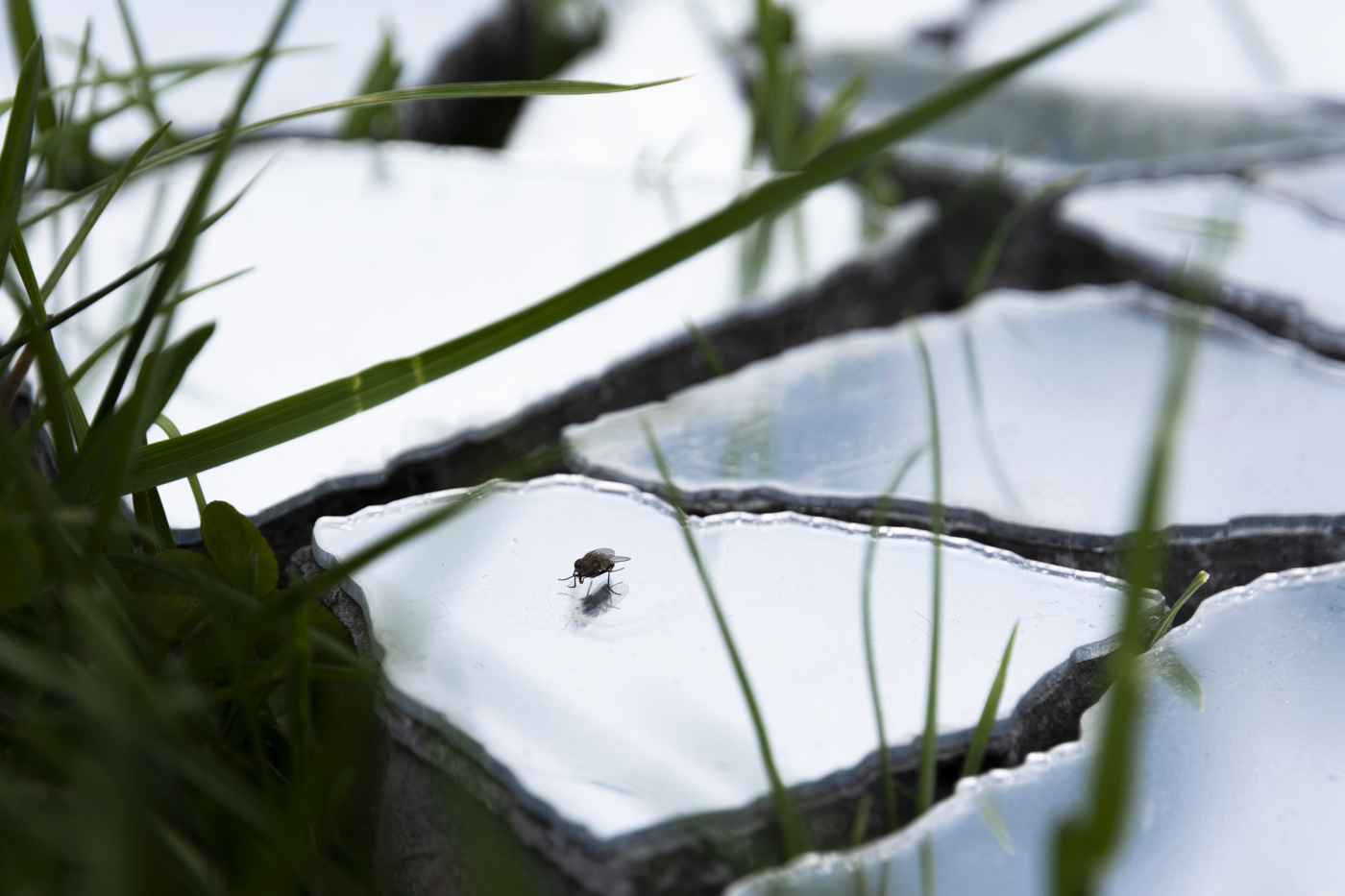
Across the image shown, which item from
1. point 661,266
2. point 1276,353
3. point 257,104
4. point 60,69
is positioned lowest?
point 1276,353

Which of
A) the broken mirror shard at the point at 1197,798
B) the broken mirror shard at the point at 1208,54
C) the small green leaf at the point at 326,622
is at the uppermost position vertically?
the broken mirror shard at the point at 1208,54

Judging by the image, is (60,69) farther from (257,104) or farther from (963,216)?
(963,216)

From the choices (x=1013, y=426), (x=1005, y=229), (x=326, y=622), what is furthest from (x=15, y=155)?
(x=1005, y=229)

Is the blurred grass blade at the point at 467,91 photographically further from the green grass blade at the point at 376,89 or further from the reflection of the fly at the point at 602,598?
the green grass blade at the point at 376,89

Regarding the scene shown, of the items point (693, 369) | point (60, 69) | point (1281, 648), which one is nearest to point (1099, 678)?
point (1281, 648)

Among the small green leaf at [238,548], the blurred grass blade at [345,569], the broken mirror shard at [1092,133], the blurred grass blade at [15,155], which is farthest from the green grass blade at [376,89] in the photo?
the blurred grass blade at [345,569]

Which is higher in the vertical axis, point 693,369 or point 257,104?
point 257,104
